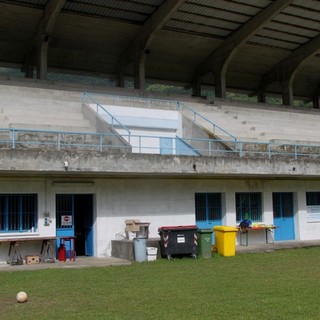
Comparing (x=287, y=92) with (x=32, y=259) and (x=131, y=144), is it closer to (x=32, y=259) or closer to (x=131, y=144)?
(x=131, y=144)

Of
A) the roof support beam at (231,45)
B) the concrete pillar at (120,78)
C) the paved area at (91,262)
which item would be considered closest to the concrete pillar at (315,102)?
the roof support beam at (231,45)

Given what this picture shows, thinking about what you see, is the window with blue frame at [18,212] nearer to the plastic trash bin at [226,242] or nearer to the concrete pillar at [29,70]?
the plastic trash bin at [226,242]

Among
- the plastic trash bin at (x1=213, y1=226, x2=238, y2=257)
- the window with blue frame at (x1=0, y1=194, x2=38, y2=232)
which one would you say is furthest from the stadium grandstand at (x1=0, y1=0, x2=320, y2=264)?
the plastic trash bin at (x1=213, y1=226, x2=238, y2=257)

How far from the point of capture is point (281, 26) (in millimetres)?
38188

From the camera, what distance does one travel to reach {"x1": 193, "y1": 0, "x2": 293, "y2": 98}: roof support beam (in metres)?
34.5

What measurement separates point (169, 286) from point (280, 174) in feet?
37.2

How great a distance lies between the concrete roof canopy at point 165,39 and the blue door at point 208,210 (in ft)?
47.4

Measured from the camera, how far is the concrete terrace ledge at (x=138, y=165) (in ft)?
55.2

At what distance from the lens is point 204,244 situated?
18.8 metres

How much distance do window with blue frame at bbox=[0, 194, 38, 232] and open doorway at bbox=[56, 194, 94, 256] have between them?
3.49 feet

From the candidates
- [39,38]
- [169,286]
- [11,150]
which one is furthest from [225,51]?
[169,286]

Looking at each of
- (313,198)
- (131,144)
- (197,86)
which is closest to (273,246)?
(313,198)

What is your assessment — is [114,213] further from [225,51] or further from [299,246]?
[225,51]

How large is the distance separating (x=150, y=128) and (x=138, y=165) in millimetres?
8005
